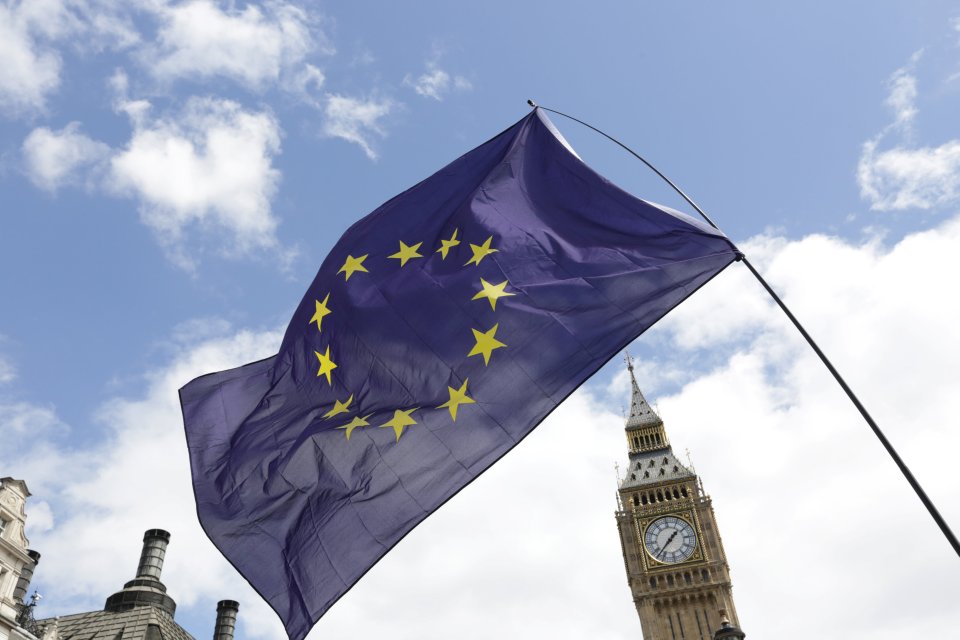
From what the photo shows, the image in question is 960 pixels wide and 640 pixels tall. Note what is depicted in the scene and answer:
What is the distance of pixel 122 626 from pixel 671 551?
64276 millimetres

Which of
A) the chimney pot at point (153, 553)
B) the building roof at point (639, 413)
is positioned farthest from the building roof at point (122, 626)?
the building roof at point (639, 413)

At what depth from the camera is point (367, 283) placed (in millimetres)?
14820

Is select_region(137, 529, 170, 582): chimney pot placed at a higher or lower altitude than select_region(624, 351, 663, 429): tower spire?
lower

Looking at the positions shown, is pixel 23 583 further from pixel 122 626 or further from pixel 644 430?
pixel 644 430

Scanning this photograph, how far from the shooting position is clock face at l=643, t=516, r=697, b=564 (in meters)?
94.1

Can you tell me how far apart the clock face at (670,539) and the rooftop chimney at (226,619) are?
50248 mm

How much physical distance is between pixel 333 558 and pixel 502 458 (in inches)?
123

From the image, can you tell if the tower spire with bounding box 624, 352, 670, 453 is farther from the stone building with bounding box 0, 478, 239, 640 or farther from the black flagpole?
the black flagpole

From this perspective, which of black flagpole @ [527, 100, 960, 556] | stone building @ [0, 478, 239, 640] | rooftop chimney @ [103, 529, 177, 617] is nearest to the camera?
black flagpole @ [527, 100, 960, 556]

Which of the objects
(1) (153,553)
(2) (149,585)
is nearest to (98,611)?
(2) (149,585)

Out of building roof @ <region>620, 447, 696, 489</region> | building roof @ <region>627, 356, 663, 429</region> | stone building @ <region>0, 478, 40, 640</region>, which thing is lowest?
stone building @ <region>0, 478, 40, 640</region>

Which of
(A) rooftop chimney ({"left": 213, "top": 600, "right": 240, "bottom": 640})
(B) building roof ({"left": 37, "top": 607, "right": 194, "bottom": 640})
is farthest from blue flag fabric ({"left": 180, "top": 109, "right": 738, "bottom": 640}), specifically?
(A) rooftop chimney ({"left": 213, "top": 600, "right": 240, "bottom": 640})

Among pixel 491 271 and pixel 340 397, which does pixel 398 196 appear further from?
pixel 340 397

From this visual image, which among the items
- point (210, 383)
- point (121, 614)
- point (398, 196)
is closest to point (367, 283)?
point (398, 196)
